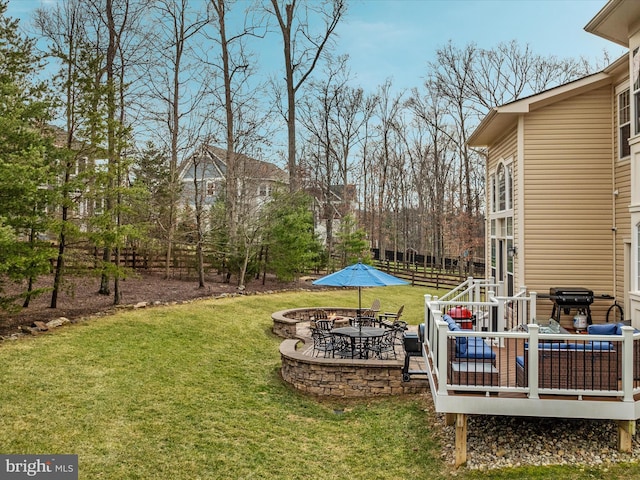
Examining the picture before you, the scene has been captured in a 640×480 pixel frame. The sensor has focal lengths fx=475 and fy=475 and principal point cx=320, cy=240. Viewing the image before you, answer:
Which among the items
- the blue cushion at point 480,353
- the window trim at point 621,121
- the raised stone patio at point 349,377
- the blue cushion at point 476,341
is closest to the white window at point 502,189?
the window trim at point 621,121

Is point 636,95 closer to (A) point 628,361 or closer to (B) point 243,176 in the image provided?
(A) point 628,361

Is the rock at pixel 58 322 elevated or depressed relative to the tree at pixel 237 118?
depressed

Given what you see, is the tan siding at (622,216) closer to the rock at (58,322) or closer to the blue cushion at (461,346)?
the blue cushion at (461,346)

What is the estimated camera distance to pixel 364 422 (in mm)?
7984

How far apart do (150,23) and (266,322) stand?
13.5m

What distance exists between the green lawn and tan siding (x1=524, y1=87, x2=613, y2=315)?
190 inches

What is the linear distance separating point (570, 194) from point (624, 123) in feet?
5.72

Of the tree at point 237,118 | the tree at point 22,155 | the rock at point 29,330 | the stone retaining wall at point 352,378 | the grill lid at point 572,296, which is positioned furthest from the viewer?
the tree at point 237,118

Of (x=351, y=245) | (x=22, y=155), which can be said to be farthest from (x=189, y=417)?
(x=351, y=245)

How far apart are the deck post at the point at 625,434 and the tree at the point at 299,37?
19705 millimetres

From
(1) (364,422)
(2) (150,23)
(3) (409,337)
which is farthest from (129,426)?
(2) (150,23)

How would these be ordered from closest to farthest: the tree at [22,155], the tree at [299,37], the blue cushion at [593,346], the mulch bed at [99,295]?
1. the blue cushion at [593,346]
2. the tree at [22,155]
3. the mulch bed at [99,295]
4. the tree at [299,37]

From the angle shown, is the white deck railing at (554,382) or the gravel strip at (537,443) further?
the gravel strip at (537,443)

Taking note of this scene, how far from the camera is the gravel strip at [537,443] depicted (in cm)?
602
